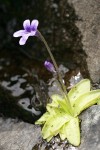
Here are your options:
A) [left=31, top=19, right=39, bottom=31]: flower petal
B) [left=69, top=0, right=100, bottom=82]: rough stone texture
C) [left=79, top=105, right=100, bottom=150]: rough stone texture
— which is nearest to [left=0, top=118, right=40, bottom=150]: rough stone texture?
[left=79, top=105, right=100, bottom=150]: rough stone texture

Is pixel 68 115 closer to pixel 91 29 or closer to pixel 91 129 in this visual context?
pixel 91 129

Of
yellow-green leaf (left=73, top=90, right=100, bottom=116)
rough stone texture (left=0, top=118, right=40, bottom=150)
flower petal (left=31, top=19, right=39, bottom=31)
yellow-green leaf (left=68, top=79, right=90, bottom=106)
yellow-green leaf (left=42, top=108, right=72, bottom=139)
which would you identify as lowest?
rough stone texture (left=0, top=118, right=40, bottom=150)

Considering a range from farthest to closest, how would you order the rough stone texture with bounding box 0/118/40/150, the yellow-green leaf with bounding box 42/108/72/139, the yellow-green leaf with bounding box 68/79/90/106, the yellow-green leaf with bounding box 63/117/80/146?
the yellow-green leaf with bounding box 68/79/90/106 → the rough stone texture with bounding box 0/118/40/150 → the yellow-green leaf with bounding box 42/108/72/139 → the yellow-green leaf with bounding box 63/117/80/146

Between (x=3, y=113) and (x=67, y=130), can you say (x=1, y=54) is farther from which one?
(x=67, y=130)

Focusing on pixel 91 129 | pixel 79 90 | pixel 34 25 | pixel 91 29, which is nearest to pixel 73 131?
pixel 91 129

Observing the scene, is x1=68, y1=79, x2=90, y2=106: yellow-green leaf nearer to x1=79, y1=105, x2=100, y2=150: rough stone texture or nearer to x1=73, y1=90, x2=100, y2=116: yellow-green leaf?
x1=73, y1=90, x2=100, y2=116: yellow-green leaf

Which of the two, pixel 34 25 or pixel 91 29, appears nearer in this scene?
pixel 34 25
